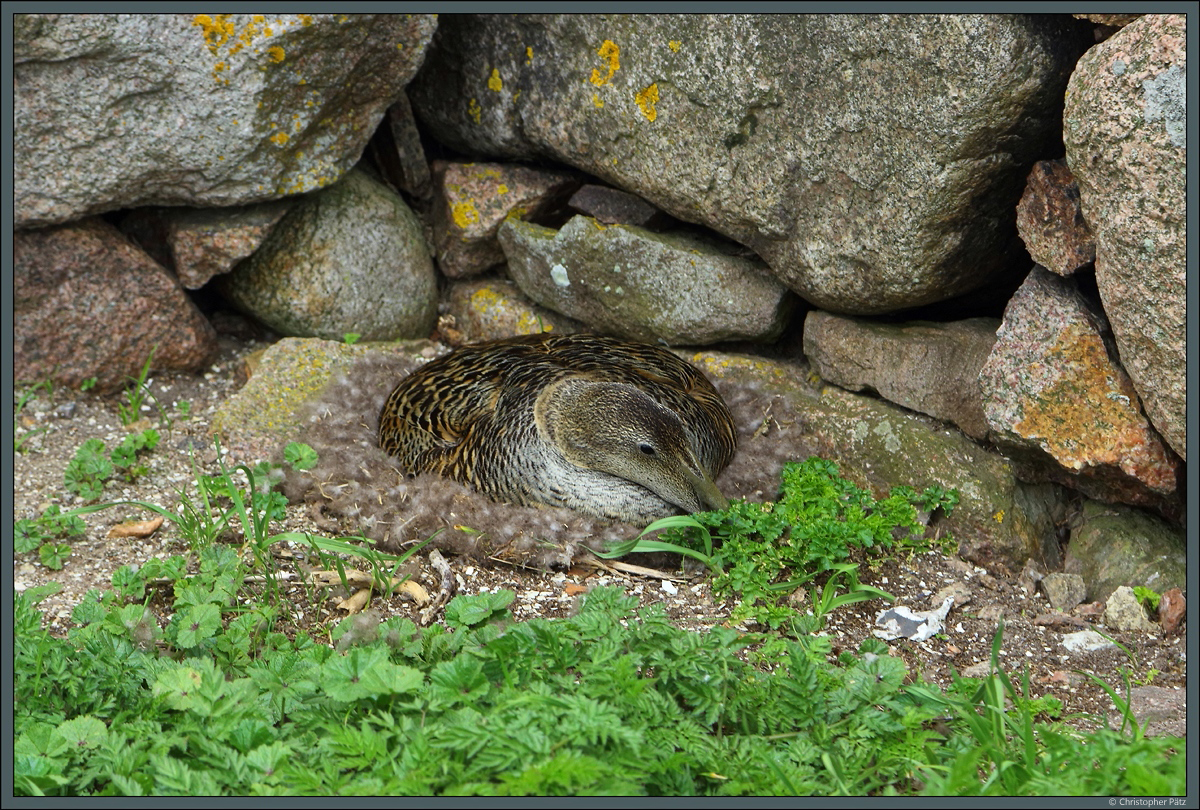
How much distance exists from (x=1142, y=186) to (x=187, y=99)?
3.33 meters

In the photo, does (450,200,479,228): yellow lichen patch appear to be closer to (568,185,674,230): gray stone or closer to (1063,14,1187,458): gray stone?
(568,185,674,230): gray stone

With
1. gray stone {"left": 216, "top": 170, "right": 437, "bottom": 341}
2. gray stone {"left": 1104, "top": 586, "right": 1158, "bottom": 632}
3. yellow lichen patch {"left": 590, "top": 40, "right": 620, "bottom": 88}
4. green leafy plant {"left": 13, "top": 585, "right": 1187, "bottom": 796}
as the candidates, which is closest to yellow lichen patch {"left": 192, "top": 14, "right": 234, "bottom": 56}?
gray stone {"left": 216, "top": 170, "right": 437, "bottom": 341}

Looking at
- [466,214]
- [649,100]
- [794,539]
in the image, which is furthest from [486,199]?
[794,539]

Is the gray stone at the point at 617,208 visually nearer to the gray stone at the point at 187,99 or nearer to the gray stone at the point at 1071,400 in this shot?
the gray stone at the point at 187,99

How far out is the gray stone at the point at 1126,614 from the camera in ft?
11.2

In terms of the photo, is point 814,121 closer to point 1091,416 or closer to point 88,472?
point 1091,416

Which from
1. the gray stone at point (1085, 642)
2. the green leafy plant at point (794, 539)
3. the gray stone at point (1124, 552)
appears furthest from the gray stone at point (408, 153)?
the gray stone at point (1085, 642)

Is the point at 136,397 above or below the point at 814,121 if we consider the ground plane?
below

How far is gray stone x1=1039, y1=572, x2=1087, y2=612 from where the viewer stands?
3.57 metres

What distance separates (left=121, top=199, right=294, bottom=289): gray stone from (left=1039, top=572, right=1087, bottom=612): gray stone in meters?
3.41

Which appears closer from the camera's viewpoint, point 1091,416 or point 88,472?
point 1091,416

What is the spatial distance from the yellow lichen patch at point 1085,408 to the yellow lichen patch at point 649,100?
174 cm

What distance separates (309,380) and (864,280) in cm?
234

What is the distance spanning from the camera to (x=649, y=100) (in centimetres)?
417
